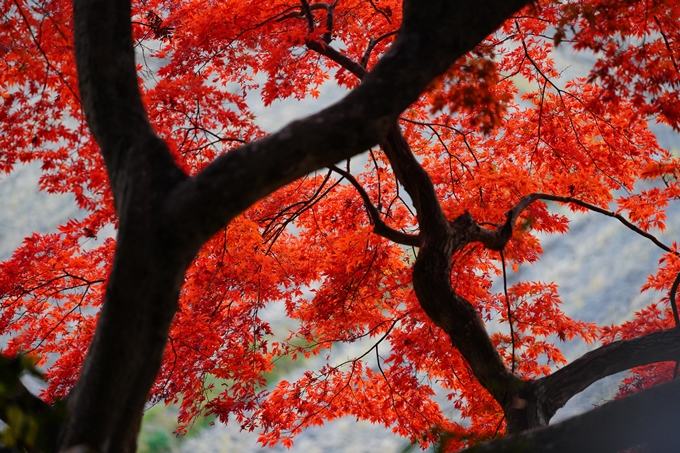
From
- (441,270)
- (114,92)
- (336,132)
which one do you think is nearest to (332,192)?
(441,270)

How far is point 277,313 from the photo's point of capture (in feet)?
44.7

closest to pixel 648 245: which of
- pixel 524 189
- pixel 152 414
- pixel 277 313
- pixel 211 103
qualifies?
pixel 277 313

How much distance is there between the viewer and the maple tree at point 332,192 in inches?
75.7

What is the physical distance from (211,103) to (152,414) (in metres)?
9.31

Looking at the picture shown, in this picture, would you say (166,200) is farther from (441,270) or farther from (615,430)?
(441,270)

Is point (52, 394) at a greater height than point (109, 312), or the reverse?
point (52, 394)

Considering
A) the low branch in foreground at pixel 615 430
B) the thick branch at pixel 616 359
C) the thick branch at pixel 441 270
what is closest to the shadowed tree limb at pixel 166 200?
the low branch in foreground at pixel 615 430

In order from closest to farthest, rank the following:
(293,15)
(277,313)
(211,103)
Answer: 1. (211,103)
2. (293,15)
3. (277,313)

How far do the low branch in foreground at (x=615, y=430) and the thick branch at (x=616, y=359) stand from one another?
797 millimetres

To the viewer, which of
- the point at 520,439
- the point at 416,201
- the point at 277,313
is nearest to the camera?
the point at 520,439

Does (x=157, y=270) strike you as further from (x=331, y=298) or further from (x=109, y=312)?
(x=331, y=298)

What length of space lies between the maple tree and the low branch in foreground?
0.01 metres

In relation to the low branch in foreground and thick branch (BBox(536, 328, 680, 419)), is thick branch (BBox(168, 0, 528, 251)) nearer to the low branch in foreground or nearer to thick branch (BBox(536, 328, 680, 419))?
the low branch in foreground

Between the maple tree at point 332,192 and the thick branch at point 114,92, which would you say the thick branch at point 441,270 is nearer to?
the maple tree at point 332,192
